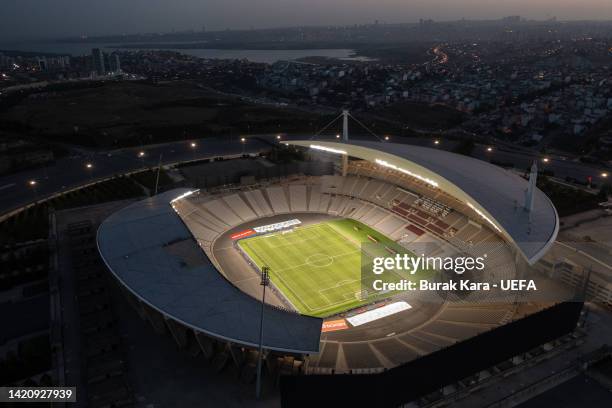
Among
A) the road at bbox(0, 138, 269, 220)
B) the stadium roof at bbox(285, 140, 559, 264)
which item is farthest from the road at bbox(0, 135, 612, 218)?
the stadium roof at bbox(285, 140, 559, 264)

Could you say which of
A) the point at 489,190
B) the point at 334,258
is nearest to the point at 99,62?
the point at 334,258

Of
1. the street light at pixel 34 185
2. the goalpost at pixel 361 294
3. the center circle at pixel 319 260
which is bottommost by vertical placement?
the center circle at pixel 319 260

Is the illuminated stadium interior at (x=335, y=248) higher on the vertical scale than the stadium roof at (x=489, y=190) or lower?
lower

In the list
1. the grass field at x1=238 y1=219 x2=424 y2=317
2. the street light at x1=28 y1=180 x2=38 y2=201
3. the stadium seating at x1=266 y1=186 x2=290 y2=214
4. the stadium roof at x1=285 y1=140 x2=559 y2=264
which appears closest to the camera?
the stadium roof at x1=285 y1=140 x2=559 y2=264

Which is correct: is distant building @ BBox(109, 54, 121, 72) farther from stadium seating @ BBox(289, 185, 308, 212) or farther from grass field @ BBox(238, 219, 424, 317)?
grass field @ BBox(238, 219, 424, 317)

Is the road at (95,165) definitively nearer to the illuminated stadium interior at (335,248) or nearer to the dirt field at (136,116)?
the dirt field at (136,116)

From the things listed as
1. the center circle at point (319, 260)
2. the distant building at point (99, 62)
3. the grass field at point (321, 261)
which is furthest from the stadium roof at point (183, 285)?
the distant building at point (99, 62)

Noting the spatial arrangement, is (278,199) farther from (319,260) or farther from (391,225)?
(391,225)
